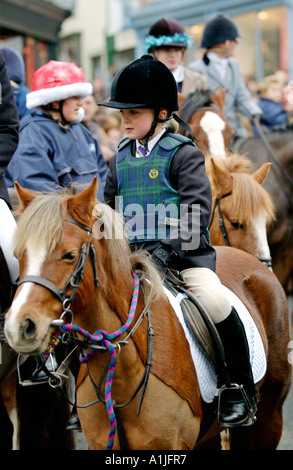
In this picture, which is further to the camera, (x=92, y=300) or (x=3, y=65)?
(x=3, y=65)

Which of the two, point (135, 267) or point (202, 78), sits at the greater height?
point (202, 78)

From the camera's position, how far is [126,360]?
9.75 ft

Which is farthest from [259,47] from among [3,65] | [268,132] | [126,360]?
[126,360]

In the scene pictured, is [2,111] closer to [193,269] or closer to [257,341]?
[193,269]

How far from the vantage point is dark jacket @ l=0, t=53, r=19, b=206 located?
13.0 feet

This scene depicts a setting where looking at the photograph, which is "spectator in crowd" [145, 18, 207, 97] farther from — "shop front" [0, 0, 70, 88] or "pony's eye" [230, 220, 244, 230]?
"shop front" [0, 0, 70, 88]

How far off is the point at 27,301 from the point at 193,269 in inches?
48.3

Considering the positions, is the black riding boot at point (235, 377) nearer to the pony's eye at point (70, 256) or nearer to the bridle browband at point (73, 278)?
the bridle browband at point (73, 278)

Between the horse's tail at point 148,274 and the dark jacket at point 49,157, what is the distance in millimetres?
1429

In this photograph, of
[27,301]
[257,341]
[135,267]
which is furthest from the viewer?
[257,341]

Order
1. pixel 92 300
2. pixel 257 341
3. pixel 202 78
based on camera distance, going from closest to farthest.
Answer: pixel 92 300 < pixel 257 341 < pixel 202 78

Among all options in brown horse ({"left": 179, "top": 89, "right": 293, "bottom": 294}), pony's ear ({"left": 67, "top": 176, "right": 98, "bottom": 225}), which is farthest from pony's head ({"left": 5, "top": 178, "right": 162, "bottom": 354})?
brown horse ({"left": 179, "top": 89, "right": 293, "bottom": 294})

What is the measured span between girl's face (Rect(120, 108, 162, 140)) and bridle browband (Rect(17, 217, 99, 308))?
932 millimetres

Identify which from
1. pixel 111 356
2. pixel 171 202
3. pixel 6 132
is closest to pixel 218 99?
pixel 6 132
